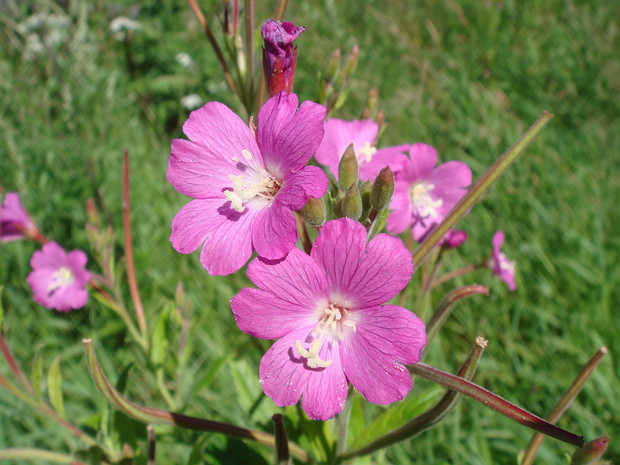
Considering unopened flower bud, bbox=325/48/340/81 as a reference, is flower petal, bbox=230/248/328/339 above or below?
below

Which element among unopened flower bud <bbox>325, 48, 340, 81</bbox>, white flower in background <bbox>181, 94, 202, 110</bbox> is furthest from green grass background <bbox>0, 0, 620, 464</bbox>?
unopened flower bud <bbox>325, 48, 340, 81</bbox>

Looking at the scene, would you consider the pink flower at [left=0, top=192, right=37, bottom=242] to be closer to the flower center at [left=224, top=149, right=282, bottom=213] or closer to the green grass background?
the green grass background

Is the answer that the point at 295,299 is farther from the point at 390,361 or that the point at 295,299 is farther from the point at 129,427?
the point at 129,427

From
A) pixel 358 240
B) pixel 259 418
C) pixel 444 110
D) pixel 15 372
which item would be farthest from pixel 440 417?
pixel 444 110

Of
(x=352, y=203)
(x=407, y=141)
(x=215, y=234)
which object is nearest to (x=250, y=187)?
(x=215, y=234)

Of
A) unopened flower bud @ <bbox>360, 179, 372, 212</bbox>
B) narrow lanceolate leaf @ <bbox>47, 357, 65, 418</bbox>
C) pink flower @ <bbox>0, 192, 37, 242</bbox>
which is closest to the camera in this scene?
unopened flower bud @ <bbox>360, 179, 372, 212</bbox>

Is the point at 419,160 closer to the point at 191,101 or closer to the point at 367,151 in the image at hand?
the point at 367,151
